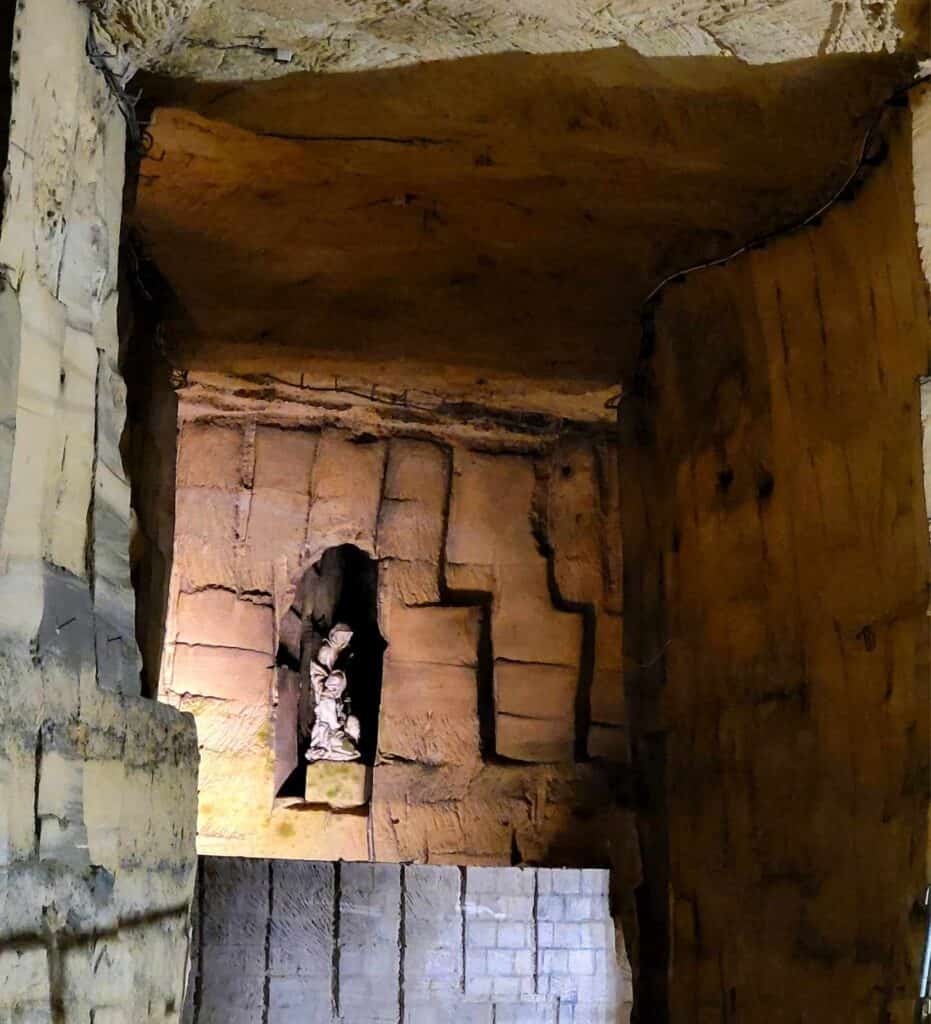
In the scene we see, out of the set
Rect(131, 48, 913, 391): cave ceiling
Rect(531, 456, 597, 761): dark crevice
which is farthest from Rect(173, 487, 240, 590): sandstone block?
Rect(131, 48, 913, 391): cave ceiling

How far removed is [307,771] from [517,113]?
3348mm

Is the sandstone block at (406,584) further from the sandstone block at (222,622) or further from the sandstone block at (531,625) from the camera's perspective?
the sandstone block at (222,622)

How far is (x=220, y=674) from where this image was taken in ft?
16.6

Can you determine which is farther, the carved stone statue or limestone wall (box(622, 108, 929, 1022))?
the carved stone statue

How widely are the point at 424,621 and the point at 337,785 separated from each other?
80 centimetres

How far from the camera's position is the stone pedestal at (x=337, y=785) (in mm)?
5016

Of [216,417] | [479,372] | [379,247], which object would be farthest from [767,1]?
[216,417]

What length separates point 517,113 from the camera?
244cm

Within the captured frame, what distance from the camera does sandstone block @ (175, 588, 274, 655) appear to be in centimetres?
508

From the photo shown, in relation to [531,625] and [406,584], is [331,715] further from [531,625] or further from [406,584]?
[531,625]

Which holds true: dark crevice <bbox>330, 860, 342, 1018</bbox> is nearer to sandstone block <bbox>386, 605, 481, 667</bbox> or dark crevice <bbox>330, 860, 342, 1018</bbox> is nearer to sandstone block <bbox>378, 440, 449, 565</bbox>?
sandstone block <bbox>386, 605, 481, 667</bbox>

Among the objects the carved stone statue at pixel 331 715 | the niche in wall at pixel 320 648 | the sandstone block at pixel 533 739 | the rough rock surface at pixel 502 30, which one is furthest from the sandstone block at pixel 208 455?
A: the rough rock surface at pixel 502 30

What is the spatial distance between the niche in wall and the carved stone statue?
4 centimetres

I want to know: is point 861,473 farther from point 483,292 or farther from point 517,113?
point 483,292
